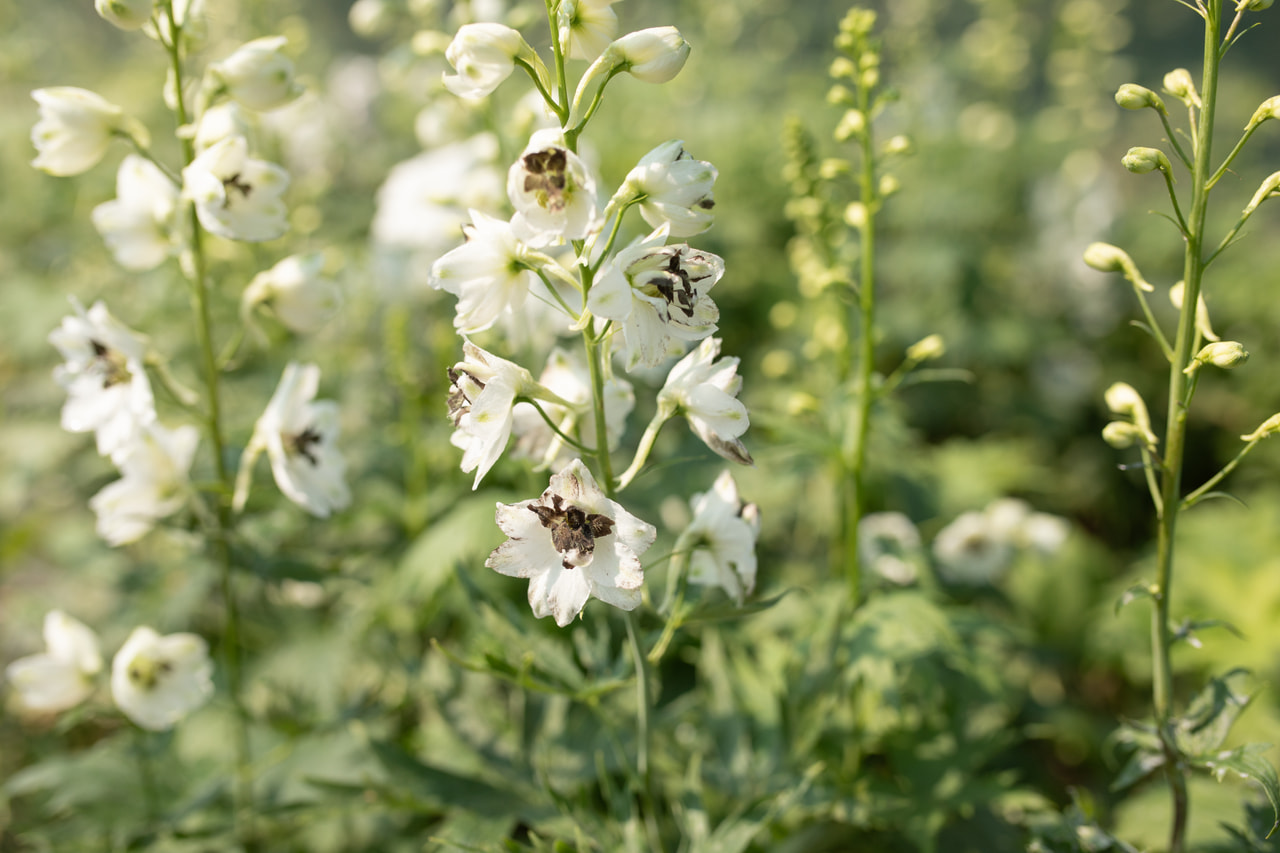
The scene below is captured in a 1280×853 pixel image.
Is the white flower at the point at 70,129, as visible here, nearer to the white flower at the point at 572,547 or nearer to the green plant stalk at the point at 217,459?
the green plant stalk at the point at 217,459

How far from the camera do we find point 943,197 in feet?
16.5

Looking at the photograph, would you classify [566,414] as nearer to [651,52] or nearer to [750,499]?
[651,52]

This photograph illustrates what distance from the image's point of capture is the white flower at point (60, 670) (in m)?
2.41

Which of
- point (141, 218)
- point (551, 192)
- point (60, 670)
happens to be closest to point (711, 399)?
point (551, 192)

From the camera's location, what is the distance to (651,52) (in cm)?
149

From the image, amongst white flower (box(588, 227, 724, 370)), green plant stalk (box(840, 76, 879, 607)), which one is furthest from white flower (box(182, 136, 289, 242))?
green plant stalk (box(840, 76, 879, 607))

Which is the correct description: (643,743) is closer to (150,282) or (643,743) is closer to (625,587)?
(625,587)

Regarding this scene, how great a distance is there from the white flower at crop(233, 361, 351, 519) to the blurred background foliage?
223mm

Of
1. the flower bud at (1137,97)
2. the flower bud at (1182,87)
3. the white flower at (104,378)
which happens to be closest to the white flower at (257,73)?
the white flower at (104,378)

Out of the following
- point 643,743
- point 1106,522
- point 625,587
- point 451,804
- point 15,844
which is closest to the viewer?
point 625,587

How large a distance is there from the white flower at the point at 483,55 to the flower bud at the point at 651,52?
0.45 feet

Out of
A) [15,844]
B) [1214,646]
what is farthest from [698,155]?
[15,844]

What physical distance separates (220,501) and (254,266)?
1508 millimetres

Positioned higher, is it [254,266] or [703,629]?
[254,266]
